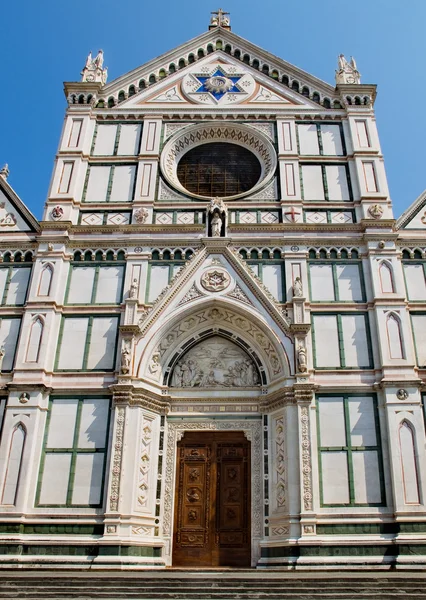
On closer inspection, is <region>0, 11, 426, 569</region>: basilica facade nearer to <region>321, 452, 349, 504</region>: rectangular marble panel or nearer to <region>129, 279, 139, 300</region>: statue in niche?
<region>321, 452, 349, 504</region>: rectangular marble panel

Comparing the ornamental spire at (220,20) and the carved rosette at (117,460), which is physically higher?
the ornamental spire at (220,20)

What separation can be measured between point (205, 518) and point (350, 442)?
3991 mm

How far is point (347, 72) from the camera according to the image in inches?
850

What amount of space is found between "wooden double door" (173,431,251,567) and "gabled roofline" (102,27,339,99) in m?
12.3

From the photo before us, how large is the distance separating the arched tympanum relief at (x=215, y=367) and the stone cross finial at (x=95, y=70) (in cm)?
1046

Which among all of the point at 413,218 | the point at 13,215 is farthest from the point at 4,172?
the point at 413,218

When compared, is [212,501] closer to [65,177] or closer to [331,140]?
[65,177]

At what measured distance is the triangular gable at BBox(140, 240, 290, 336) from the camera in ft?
54.3

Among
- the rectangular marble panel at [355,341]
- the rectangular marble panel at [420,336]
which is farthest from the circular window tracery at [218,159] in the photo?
the rectangular marble panel at [420,336]

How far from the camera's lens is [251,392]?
16.4 meters

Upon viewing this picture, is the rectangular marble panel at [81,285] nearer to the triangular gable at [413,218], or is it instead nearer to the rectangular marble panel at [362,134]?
the triangular gable at [413,218]

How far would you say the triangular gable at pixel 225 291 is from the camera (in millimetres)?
16562

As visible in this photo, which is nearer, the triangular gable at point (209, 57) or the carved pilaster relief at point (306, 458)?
the carved pilaster relief at point (306, 458)

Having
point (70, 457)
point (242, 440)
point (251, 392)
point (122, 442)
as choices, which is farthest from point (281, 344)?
point (70, 457)
